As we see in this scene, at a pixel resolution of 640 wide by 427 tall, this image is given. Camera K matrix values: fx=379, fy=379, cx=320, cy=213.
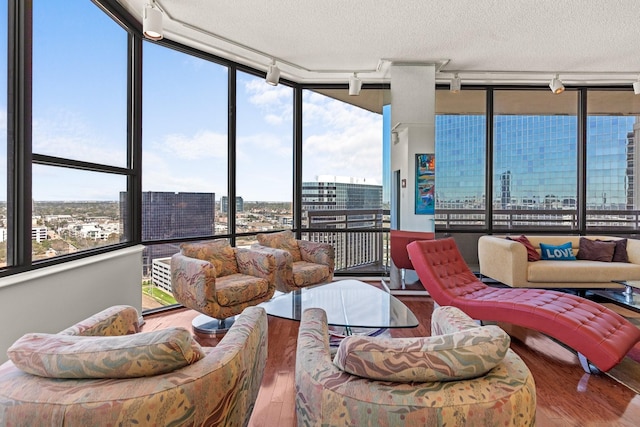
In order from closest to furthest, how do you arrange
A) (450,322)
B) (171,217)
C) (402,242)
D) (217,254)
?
(450,322) < (217,254) < (171,217) < (402,242)

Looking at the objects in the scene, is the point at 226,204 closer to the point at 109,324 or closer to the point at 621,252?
the point at 109,324

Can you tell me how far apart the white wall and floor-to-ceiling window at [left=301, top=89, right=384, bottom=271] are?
2559 millimetres

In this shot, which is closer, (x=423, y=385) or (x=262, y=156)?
(x=423, y=385)

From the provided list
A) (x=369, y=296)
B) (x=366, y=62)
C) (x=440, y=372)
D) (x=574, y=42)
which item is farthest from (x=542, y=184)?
(x=440, y=372)

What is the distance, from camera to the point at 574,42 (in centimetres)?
396

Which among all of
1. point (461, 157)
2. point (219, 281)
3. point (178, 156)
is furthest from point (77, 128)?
point (461, 157)

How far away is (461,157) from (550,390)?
12.2 feet

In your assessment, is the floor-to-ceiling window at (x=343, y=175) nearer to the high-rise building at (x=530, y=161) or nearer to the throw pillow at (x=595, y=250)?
the high-rise building at (x=530, y=161)

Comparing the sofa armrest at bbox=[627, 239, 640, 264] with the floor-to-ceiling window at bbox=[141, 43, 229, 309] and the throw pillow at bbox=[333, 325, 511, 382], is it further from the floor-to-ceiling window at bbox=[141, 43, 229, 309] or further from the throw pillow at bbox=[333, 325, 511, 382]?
the floor-to-ceiling window at bbox=[141, 43, 229, 309]

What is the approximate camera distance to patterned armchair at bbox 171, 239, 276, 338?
3.04 m

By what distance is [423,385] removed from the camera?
1.11 metres

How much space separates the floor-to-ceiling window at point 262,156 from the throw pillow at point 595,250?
3.72 m

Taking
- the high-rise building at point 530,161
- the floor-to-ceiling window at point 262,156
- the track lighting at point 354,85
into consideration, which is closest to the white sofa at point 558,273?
the high-rise building at point 530,161

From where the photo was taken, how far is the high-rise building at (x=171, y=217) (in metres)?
3.81
